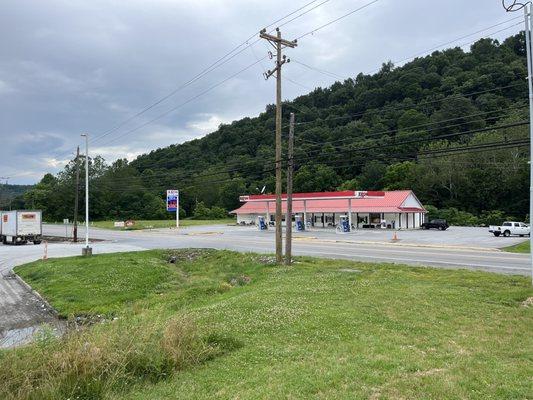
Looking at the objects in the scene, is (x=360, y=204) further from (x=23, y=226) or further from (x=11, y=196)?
(x=11, y=196)

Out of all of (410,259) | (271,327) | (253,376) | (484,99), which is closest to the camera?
(253,376)

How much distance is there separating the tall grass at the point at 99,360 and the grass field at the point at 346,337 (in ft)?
0.19

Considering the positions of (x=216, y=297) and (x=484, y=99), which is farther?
(x=484, y=99)

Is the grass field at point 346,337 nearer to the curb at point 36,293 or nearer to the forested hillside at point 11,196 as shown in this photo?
the curb at point 36,293

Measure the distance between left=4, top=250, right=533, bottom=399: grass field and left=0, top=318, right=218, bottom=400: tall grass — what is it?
0.06 m

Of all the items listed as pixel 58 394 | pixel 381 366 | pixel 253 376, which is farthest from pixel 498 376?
pixel 58 394

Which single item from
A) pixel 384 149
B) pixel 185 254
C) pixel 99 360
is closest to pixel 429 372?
pixel 99 360

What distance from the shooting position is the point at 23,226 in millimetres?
45125

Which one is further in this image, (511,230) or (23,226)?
(511,230)

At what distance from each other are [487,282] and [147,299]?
1175 cm

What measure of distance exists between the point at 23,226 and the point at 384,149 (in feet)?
186

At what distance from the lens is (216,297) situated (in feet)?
49.3

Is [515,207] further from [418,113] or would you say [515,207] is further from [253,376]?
[253,376]

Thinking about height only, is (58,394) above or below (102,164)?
below
